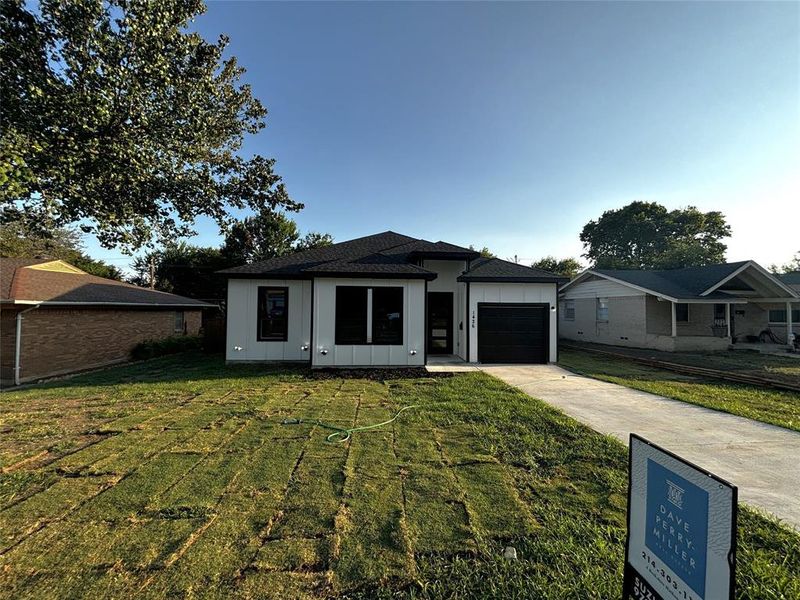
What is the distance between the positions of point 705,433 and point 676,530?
489cm

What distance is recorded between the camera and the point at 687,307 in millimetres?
16984

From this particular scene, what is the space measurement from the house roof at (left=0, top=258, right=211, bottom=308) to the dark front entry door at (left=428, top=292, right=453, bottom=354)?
40.6ft

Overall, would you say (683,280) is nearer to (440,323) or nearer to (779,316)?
(779,316)

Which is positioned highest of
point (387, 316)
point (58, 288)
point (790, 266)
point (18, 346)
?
point (790, 266)

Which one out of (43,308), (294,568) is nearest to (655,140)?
(294,568)

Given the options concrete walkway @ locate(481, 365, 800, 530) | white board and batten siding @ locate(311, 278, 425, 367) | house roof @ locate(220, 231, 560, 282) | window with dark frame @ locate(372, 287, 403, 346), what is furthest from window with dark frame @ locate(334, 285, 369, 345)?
concrete walkway @ locate(481, 365, 800, 530)

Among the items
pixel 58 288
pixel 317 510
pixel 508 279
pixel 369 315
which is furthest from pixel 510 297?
pixel 58 288

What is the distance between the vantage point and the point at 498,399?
22.5 feet

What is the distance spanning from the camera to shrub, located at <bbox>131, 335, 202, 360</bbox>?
47.7 feet

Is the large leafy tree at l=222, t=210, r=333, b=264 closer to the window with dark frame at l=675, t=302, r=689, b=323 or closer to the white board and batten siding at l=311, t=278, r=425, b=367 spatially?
the white board and batten siding at l=311, t=278, r=425, b=367

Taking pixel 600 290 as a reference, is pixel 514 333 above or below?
below

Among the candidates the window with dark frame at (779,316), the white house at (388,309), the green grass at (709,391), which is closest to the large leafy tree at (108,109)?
the white house at (388,309)

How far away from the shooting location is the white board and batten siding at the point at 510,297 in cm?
1139

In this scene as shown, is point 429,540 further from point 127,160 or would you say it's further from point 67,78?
point 67,78
